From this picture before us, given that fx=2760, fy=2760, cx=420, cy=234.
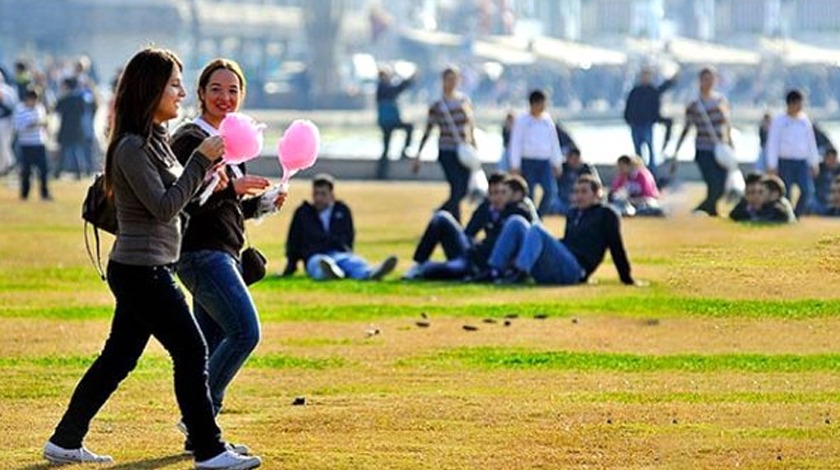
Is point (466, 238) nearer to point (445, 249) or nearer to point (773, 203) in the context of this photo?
point (445, 249)

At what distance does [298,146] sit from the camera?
35.0ft

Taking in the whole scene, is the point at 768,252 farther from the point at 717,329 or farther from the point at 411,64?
the point at 411,64

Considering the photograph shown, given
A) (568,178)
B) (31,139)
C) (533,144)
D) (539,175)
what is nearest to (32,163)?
(31,139)

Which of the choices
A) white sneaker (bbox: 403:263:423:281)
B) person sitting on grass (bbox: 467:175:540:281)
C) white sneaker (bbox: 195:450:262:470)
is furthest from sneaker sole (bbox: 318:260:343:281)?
white sneaker (bbox: 195:450:262:470)

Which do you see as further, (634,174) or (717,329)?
(634,174)

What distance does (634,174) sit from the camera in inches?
1084

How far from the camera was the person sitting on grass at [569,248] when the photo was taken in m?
20.2

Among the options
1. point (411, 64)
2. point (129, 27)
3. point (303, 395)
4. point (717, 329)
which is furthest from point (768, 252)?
point (411, 64)

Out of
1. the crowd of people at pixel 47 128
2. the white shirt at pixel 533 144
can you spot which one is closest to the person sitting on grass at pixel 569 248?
the white shirt at pixel 533 144

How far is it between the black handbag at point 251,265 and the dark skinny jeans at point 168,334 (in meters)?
0.66

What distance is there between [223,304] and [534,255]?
993 centimetres

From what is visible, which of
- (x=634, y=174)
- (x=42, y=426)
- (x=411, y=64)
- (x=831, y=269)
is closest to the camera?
(x=831, y=269)

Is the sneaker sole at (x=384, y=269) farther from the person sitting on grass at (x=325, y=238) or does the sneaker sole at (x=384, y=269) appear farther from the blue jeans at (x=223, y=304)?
the blue jeans at (x=223, y=304)

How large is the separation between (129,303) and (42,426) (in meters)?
1.92
